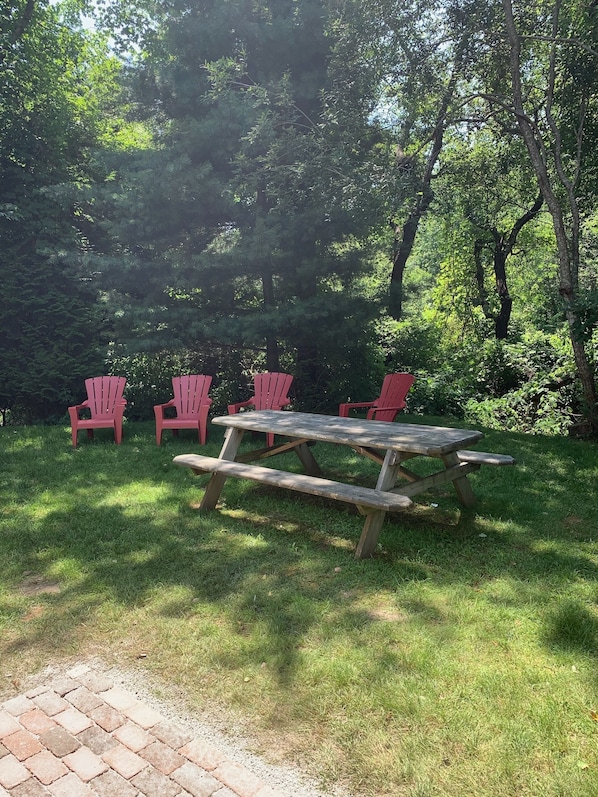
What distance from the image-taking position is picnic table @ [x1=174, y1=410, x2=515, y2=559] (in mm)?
3133

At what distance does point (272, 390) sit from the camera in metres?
6.36

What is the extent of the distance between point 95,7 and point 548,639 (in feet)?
42.9

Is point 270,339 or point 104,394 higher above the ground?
point 270,339

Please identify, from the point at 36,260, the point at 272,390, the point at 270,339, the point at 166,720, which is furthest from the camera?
the point at 36,260

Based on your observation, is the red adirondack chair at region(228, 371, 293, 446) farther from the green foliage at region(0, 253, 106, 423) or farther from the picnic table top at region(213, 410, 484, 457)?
the green foliage at region(0, 253, 106, 423)

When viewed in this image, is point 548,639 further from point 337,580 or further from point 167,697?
point 167,697

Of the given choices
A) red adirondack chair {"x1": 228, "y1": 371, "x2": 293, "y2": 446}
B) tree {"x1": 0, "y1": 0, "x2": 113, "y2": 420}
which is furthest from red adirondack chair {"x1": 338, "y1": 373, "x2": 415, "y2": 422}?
tree {"x1": 0, "y1": 0, "x2": 113, "y2": 420}

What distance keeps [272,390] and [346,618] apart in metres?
4.04

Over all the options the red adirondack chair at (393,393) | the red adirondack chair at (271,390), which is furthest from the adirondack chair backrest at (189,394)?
the red adirondack chair at (393,393)

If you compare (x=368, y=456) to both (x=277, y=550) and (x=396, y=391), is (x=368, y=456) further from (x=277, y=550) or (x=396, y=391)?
(x=396, y=391)

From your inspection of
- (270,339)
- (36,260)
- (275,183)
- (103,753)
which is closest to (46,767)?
(103,753)

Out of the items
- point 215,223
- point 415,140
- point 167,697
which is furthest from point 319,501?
point 415,140

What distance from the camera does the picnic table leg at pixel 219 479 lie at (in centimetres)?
394

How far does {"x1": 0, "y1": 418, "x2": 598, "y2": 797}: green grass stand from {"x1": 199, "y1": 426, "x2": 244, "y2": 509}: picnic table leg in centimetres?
14
